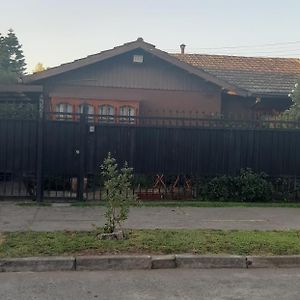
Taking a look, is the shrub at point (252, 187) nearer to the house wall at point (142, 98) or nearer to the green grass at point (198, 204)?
the green grass at point (198, 204)

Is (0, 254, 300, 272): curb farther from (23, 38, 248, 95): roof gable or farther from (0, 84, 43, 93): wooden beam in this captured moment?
(23, 38, 248, 95): roof gable

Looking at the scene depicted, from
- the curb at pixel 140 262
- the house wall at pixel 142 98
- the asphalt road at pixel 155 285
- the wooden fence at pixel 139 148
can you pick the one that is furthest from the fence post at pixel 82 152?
the asphalt road at pixel 155 285

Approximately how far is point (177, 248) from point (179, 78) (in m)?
9.83

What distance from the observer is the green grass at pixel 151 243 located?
6.55 metres

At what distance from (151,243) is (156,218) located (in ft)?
7.63

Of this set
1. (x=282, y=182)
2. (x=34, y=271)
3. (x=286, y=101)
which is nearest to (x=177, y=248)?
(x=34, y=271)

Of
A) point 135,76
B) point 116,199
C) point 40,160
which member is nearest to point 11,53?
point 135,76

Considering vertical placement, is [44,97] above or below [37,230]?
above

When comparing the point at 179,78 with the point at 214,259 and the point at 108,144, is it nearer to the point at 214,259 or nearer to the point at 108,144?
the point at 108,144

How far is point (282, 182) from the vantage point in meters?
11.9

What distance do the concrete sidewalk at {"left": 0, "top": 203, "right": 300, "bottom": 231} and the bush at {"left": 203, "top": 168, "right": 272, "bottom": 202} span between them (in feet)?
2.97

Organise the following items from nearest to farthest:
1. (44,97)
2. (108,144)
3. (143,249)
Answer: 1. (143,249)
2. (108,144)
3. (44,97)

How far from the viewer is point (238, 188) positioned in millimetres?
11617

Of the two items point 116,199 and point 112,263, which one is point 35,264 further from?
point 116,199
